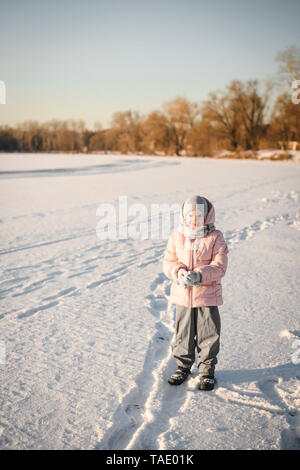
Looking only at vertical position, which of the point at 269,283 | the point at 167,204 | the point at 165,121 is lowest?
the point at 269,283

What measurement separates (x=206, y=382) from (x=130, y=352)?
71cm

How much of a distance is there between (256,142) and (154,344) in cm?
4760

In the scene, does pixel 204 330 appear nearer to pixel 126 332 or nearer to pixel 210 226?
pixel 210 226

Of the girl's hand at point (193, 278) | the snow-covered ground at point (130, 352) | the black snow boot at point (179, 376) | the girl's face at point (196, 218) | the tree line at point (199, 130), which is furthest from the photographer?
the tree line at point (199, 130)

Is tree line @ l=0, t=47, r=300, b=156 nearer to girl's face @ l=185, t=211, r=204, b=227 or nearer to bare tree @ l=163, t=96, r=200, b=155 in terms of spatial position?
bare tree @ l=163, t=96, r=200, b=155

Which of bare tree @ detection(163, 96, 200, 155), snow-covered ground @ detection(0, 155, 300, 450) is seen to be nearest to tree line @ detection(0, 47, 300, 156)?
bare tree @ detection(163, 96, 200, 155)

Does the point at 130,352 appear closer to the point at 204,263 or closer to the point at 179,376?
the point at 179,376

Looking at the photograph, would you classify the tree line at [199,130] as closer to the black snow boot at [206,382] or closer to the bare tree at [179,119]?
the bare tree at [179,119]

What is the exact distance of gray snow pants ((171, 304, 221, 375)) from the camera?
7.48 feet

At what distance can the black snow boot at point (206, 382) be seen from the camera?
2.26 meters

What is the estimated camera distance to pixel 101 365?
8.29 ft

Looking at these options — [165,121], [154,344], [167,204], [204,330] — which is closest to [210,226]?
[204,330]

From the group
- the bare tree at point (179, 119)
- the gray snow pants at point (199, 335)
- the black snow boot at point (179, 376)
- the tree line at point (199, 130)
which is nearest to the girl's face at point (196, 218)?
the gray snow pants at point (199, 335)

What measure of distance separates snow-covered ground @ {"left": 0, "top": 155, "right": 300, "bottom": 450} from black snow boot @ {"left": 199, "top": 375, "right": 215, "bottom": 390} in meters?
0.04
